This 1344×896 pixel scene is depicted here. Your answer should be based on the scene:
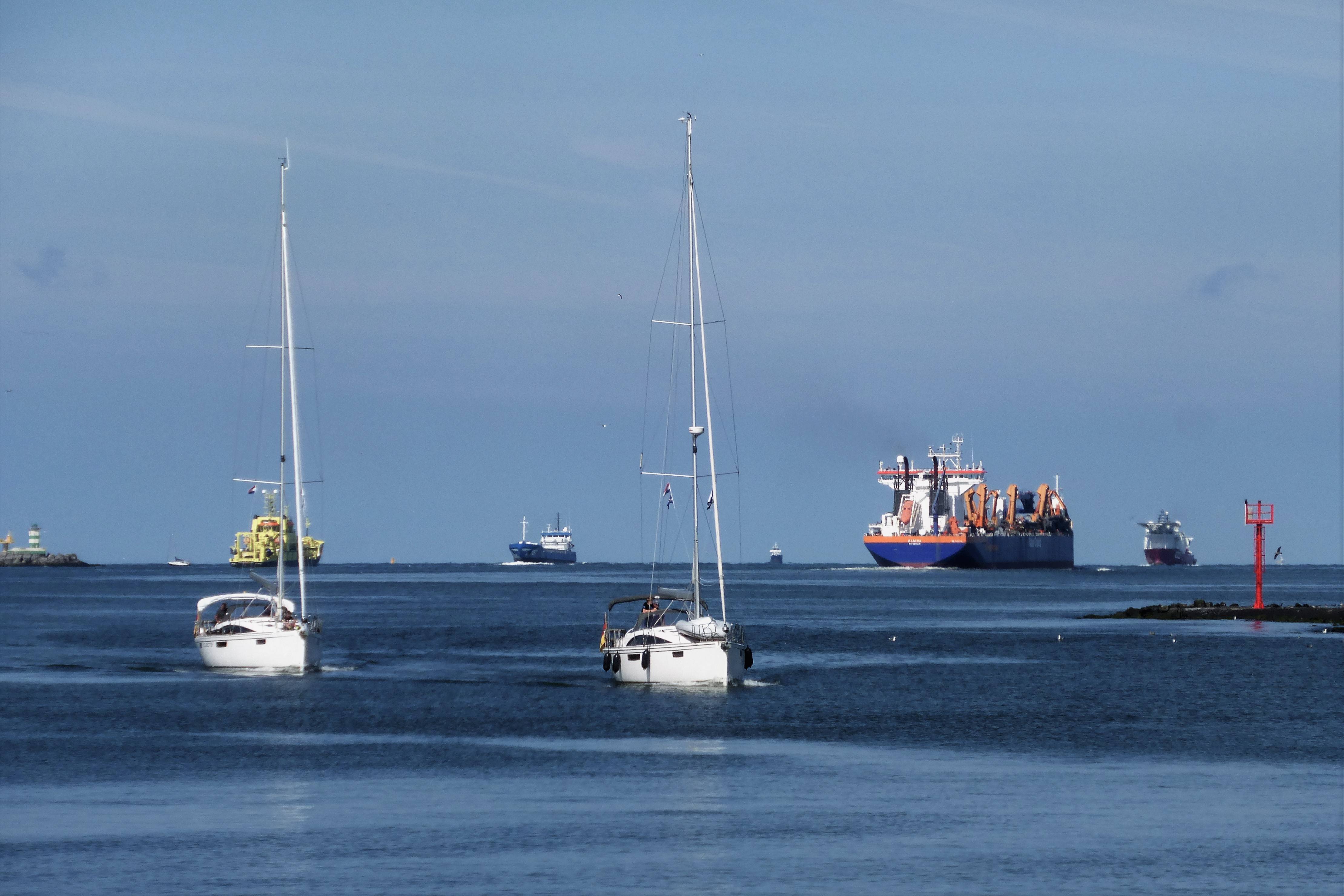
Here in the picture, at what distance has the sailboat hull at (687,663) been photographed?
5309cm

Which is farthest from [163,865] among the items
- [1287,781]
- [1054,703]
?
[1054,703]

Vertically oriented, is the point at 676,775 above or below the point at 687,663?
below

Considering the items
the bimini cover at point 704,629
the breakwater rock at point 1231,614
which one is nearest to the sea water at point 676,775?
the bimini cover at point 704,629

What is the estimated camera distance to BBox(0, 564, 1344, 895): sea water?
2605cm

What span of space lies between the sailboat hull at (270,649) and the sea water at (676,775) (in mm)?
1036

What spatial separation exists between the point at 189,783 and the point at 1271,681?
3947cm

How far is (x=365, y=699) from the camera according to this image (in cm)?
5391

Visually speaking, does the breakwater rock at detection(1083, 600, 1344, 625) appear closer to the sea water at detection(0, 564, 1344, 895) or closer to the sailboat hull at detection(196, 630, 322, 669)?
the sea water at detection(0, 564, 1344, 895)

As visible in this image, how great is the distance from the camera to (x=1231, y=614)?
103938 millimetres

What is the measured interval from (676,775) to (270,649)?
26.0m

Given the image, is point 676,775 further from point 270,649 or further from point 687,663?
point 270,649

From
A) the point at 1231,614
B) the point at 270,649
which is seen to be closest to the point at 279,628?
the point at 270,649

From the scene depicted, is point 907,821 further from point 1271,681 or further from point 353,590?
point 353,590

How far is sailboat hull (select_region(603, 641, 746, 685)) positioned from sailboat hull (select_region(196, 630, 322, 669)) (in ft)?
36.9
